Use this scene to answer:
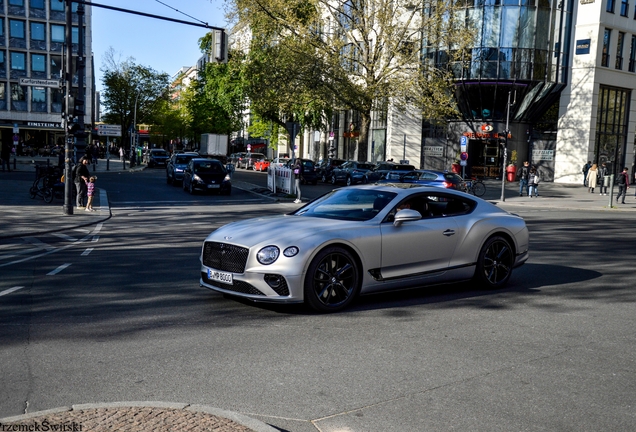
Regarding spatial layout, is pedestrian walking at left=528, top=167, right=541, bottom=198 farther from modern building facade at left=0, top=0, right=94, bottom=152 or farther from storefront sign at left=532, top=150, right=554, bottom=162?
modern building facade at left=0, top=0, right=94, bottom=152

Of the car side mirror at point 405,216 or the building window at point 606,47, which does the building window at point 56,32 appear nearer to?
the building window at point 606,47

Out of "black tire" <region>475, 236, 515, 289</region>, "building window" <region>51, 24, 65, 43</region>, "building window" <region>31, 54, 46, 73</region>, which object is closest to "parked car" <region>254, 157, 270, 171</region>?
"building window" <region>31, 54, 46, 73</region>

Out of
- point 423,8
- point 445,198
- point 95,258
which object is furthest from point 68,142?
point 423,8

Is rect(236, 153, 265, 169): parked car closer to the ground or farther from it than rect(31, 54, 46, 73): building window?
closer to the ground

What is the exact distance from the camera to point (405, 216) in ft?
24.9

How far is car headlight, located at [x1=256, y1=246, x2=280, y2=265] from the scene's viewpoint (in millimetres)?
6930

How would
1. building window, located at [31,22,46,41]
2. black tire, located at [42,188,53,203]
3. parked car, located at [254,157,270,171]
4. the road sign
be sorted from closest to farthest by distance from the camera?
black tire, located at [42,188,53,203], the road sign, parked car, located at [254,157,270,171], building window, located at [31,22,46,41]

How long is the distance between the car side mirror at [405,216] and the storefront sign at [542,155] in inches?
1652

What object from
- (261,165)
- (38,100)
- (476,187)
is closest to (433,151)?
(476,187)

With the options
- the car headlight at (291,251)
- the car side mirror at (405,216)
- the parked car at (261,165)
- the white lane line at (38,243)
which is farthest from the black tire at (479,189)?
the car headlight at (291,251)

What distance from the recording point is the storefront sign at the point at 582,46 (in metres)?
44.2

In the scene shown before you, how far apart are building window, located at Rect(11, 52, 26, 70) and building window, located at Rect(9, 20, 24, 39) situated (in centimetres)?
179

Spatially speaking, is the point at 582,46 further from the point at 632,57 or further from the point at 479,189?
the point at 479,189

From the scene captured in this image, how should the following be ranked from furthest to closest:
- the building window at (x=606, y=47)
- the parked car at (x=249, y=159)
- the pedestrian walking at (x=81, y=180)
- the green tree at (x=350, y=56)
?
the parked car at (x=249, y=159)
the building window at (x=606, y=47)
the green tree at (x=350, y=56)
the pedestrian walking at (x=81, y=180)
